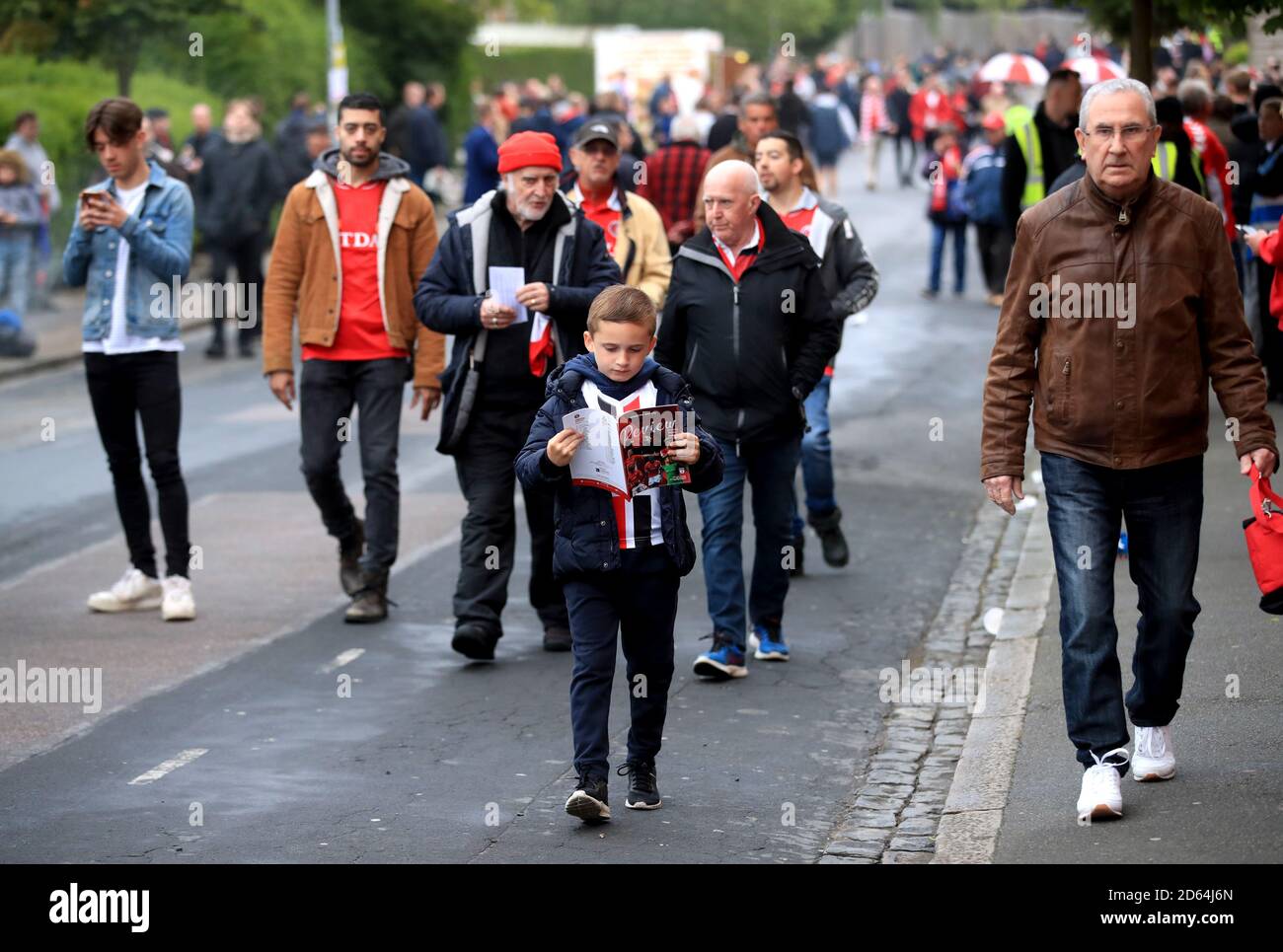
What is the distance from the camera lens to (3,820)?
21.2ft

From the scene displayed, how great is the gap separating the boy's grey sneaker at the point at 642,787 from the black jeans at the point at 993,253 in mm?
15996

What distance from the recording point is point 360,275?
9289 mm

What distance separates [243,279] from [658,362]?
12799mm

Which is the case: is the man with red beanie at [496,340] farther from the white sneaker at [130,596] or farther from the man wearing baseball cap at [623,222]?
the white sneaker at [130,596]

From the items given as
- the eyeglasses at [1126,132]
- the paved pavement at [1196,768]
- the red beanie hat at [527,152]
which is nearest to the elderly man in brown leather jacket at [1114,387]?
the eyeglasses at [1126,132]

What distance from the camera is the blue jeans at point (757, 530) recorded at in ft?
27.2

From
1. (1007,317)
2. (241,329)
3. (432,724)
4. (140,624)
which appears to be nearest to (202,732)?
(432,724)

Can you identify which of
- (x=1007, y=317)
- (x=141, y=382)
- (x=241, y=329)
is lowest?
(x=241, y=329)

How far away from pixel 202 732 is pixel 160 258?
2.55m

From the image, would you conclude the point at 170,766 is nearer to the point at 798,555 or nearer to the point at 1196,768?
the point at 1196,768

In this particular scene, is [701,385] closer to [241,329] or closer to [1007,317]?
[1007,317]

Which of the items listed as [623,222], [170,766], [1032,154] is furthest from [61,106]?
[170,766]

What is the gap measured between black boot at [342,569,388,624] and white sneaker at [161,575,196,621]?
27.2 inches

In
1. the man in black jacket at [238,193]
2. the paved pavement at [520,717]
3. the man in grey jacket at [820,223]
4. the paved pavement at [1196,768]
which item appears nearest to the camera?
the paved pavement at [1196,768]
